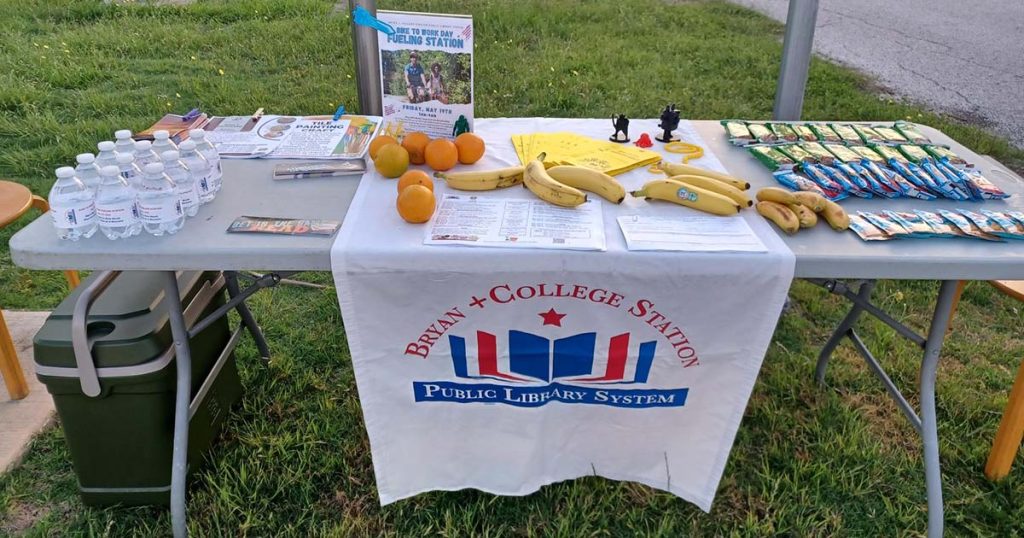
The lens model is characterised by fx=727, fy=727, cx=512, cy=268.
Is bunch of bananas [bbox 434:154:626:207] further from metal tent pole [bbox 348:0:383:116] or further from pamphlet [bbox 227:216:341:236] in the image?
metal tent pole [bbox 348:0:383:116]

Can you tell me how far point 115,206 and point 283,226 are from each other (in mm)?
388

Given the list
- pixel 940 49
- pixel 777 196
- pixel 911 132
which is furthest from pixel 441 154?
pixel 940 49

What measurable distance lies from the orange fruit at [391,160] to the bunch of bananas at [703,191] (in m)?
0.69

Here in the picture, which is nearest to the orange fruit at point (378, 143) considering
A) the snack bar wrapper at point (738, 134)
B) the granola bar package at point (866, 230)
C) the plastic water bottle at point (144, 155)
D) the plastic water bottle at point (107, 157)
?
the plastic water bottle at point (144, 155)

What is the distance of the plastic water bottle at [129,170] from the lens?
1.87m

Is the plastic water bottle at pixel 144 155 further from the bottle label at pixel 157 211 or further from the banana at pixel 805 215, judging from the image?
the banana at pixel 805 215

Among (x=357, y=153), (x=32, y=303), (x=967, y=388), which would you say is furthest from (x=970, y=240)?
(x=32, y=303)

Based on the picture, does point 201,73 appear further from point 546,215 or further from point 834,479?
point 834,479

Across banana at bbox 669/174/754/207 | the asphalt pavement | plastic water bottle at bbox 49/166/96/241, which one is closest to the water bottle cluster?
plastic water bottle at bbox 49/166/96/241

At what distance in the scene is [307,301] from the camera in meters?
3.53

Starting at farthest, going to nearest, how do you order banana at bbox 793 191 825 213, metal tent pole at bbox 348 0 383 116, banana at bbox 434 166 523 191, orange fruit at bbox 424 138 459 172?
1. metal tent pole at bbox 348 0 383 116
2. orange fruit at bbox 424 138 459 172
3. banana at bbox 434 166 523 191
4. banana at bbox 793 191 825 213

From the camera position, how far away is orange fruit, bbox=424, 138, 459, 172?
2232mm

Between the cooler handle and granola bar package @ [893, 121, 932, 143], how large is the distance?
106 inches

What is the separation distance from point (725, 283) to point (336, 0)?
767cm
